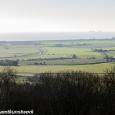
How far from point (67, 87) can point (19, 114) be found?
15.9 ft

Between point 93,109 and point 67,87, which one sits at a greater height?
point 67,87

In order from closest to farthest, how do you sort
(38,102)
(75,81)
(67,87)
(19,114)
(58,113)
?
1. (19,114)
2. (58,113)
3. (38,102)
4. (67,87)
5. (75,81)

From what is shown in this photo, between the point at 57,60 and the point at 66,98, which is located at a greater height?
the point at 66,98

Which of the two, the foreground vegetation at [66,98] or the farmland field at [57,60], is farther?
the farmland field at [57,60]

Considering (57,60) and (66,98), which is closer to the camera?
(66,98)

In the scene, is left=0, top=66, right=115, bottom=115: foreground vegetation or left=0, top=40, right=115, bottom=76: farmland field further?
left=0, top=40, right=115, bottom=76: farmland field

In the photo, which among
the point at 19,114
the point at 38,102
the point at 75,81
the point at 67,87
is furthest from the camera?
the point at 75,81

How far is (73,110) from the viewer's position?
1200 centimetres

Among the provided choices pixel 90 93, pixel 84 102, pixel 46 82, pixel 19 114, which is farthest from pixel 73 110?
pixel 46 82

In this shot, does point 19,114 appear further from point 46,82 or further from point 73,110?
point 46,82

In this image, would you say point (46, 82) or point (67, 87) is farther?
point (46, 82)

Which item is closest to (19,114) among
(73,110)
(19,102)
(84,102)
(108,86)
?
(19,102)

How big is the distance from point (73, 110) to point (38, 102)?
8.60 feet

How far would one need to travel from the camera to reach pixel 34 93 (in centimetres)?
1445
